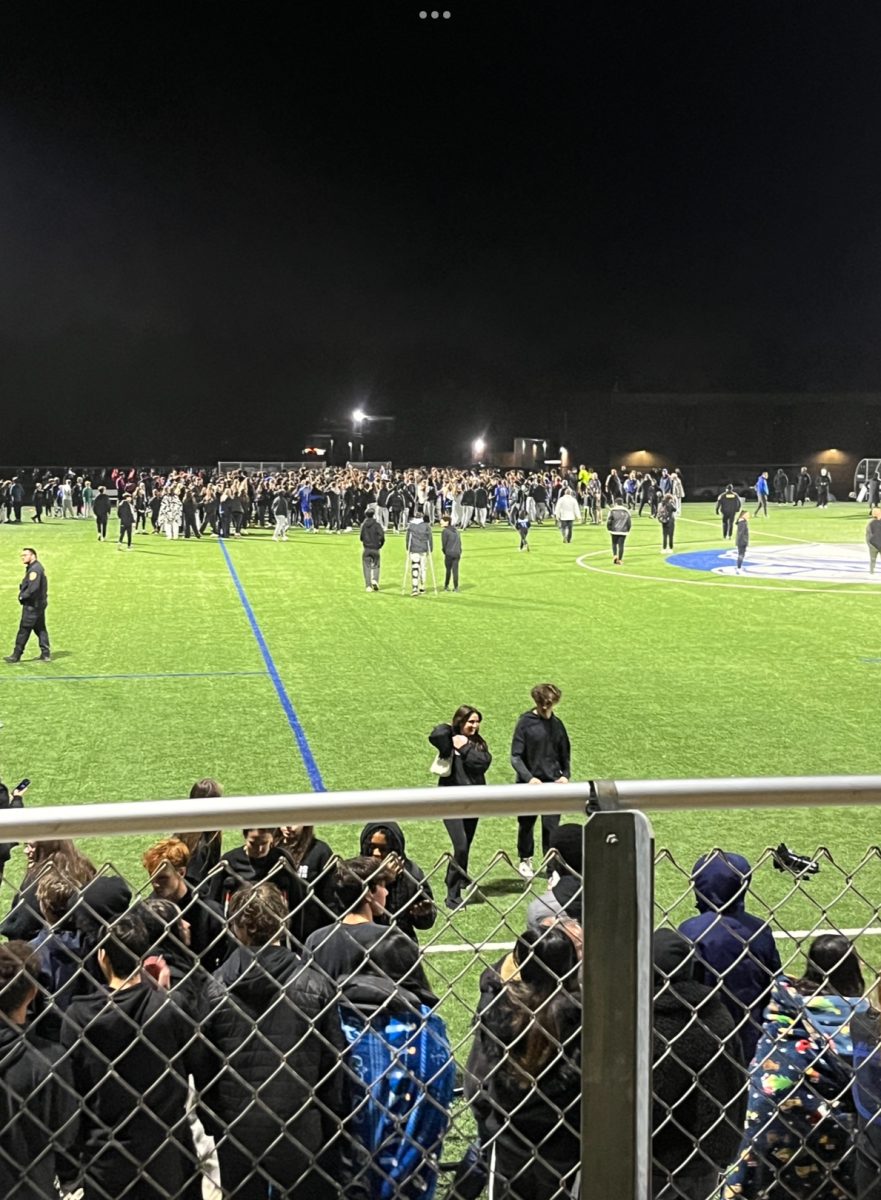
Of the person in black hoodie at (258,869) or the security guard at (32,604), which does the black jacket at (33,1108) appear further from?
the security guard at (32,604)

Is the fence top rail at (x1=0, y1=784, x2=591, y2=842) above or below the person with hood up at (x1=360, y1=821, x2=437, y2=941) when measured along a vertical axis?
above

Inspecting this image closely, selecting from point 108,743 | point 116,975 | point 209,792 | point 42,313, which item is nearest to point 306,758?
point 108,743

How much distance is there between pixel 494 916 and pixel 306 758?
4.38 meters

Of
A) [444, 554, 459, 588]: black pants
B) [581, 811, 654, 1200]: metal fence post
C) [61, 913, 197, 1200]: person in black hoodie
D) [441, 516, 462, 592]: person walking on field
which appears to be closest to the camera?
[581, 811, 654, 1200]: metal fence post

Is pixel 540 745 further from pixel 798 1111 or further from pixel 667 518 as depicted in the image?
pixel 667 518

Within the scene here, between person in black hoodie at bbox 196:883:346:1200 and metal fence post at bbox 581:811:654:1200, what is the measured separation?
3.08ft

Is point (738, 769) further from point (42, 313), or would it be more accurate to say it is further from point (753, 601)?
point (42, 313)

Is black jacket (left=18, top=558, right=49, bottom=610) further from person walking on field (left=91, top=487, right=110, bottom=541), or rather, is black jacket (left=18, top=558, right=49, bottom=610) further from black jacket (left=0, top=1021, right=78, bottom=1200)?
person walking on field (left=91, top=487, right=110, bottom=541)

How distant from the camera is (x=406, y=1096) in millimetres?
2795

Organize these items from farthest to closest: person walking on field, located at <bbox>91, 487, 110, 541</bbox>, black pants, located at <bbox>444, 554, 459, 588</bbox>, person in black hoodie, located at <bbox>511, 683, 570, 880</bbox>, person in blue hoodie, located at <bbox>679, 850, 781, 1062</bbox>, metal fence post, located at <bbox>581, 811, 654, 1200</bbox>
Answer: person walking on field, located at <bbox>91, 487, 110, 541</bbox> → black pants, located at <bbox>444, 554, 459, 588</bbox> → person in black hoodie, located at <bbox>511, 683, 570, 880</bbox> → person in blue hoodie, located at <bbox>679, 850, 781, 1062</bbox> → metal fence post, located at <bbox>581, 811, 654, 1200</bbox>

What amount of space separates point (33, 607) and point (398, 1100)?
14300 millimetres

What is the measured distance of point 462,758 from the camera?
7.86 m

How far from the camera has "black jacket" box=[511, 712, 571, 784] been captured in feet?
27.4

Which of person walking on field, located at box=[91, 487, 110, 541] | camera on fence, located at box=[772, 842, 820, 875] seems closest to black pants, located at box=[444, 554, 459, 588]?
person walking on field, located at box=[91, 487, 110, 541]
